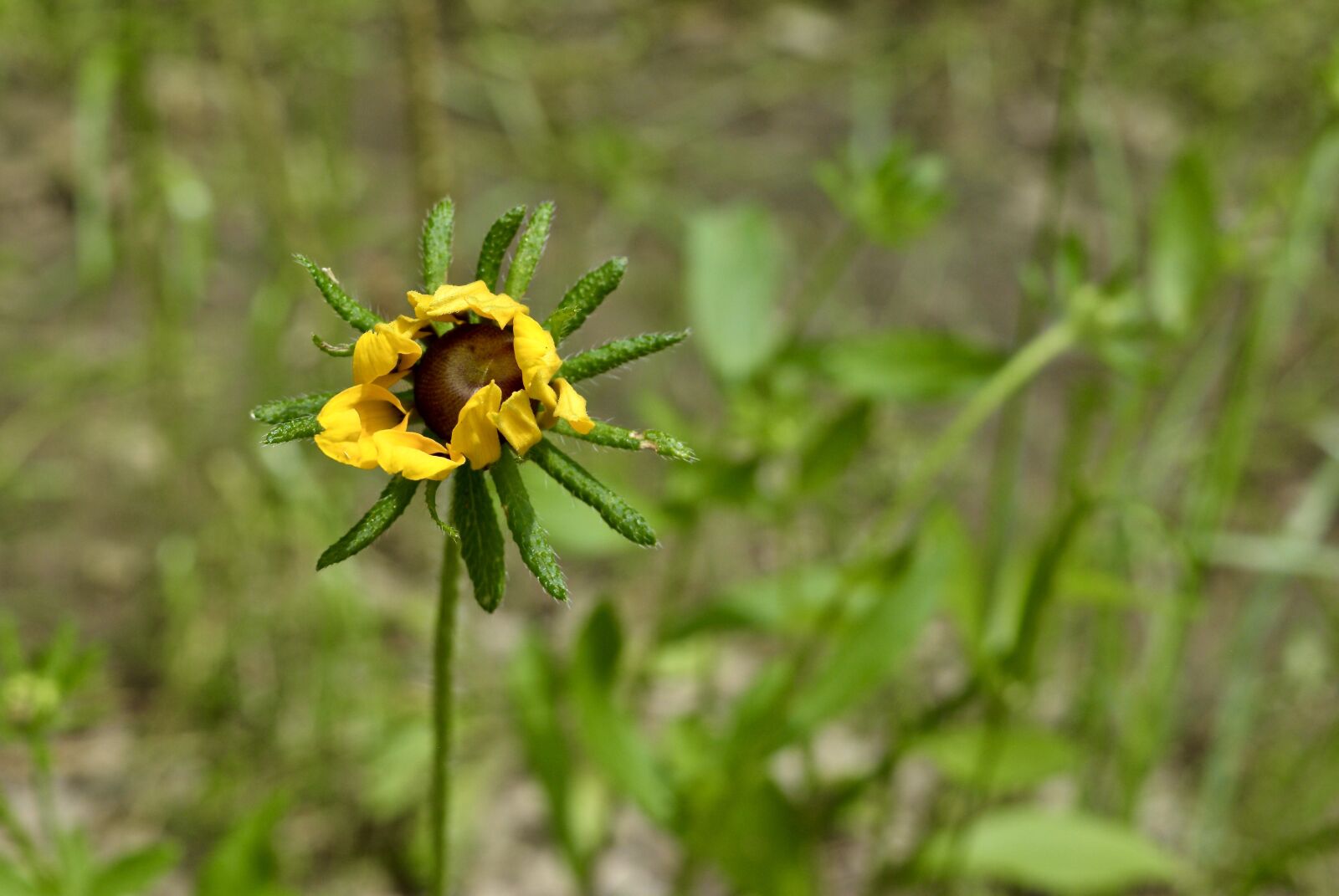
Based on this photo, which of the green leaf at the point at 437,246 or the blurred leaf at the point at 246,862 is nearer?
the green leaf at the point at 437,246

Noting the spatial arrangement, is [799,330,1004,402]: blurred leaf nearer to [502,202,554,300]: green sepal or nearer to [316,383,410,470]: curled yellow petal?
[502,202,554,300]: green sepal

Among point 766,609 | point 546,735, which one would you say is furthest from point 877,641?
point 546,735

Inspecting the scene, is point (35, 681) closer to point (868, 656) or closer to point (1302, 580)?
point (868, 656)

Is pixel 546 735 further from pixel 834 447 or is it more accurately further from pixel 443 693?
pixel 443 693

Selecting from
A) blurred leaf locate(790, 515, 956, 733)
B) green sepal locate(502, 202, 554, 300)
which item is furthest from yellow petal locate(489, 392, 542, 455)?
blurred leaf locate(790, 515, 956, 733)

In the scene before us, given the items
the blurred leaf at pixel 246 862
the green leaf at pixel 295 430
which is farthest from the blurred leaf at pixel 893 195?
the blurred leaf at pixel 246 862

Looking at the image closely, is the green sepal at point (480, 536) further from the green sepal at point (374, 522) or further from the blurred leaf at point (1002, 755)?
the blurred leaf at point (1002, 755)
